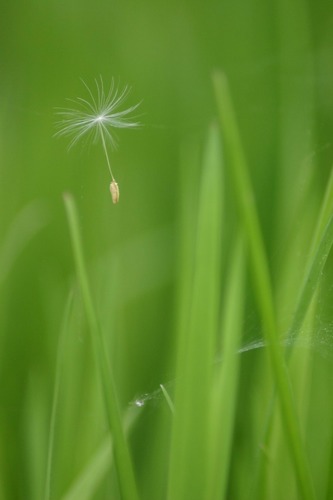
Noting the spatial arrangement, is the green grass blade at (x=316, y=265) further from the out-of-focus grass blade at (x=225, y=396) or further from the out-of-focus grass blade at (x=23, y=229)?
the out-of-focus grass blade at (x=23, y=229)

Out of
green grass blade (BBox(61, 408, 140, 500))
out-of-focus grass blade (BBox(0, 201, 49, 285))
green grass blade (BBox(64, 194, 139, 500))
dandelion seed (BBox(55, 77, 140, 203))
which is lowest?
green grass blade (BBox(61, 408, 140, 500))

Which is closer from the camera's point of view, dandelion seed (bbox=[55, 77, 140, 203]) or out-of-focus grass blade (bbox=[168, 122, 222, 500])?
out-of-focus grass blade (bbox=[168, 122, 222, 500])

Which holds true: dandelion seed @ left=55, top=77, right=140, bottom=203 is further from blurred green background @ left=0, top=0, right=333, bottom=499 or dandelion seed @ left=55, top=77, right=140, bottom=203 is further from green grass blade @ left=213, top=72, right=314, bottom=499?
green grass blade @ left=213, top=72, right=314, bottom=499

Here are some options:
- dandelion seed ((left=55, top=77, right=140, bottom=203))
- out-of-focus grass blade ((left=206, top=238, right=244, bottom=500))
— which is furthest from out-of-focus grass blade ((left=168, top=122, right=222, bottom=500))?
dandelion seed ((left=55, top=77, right=140, bottom=203))

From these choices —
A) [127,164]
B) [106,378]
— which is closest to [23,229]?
[127,164]

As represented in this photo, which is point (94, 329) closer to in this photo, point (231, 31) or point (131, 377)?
point (131, 377)

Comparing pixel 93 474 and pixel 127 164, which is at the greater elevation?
pixel 127 164

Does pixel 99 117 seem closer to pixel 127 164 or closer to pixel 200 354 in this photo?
pixel 127 164
